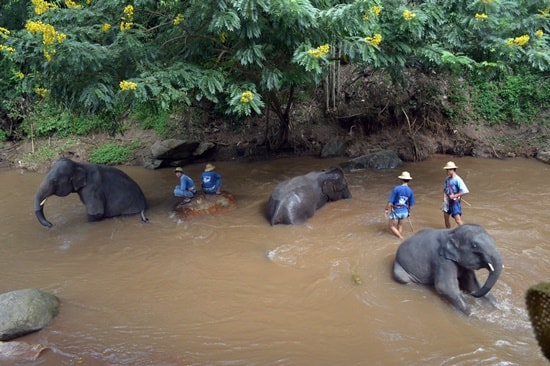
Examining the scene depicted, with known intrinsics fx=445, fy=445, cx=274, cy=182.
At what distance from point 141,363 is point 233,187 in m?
6.57

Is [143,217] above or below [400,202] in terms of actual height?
below

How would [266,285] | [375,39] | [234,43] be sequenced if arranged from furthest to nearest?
[234,43] → [375,39] → [266,285]

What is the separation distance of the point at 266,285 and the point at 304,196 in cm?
268

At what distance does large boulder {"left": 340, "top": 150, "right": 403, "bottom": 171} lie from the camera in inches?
459

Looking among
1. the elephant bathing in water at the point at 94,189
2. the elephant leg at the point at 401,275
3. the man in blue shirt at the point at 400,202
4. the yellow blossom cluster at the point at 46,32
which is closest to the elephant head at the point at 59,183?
the elephant bathing in water at the point at 94,189

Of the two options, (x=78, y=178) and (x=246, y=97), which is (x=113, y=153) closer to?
(x=78, y=178)

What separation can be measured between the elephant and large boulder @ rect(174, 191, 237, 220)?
103 centimetres

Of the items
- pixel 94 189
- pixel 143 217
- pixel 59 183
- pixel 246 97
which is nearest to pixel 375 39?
pixel 246 97

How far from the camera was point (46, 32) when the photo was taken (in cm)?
644

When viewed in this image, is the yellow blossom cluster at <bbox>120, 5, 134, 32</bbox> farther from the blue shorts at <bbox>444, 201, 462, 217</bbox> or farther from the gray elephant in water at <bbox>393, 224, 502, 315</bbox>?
the blue shorts at <bbox>444, 201, 462, 217</bbox>

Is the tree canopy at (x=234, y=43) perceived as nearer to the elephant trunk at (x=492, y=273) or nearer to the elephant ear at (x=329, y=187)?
the elephant ear at (x=329, y=187)

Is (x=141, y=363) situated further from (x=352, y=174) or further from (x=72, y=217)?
(x=352, y=174)

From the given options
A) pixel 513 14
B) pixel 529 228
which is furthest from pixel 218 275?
pixel 513 14

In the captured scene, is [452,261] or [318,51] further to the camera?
[318,51]
